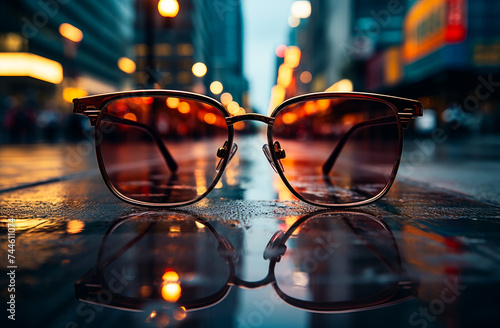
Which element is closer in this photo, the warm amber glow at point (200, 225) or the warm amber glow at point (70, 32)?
the warm amber glow at point (200, 225)

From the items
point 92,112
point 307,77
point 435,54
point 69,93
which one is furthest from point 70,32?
point 307,77

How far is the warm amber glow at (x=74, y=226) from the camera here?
7.36 ft

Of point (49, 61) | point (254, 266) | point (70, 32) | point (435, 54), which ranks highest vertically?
point (70, 32)

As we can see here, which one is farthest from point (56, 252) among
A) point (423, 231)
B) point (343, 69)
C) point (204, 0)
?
point (204, 0)

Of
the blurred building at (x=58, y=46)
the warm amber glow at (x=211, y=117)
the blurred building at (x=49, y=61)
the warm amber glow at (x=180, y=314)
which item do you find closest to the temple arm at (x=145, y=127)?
the warm amber glow at (x=211, y=117)

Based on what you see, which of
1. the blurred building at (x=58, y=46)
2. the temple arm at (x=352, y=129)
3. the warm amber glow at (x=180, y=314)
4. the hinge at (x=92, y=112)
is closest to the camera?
the warm amber glow at (x=180, y=314)

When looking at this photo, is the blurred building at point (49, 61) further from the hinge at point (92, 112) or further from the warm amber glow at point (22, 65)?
the hinge at point (92, 112)

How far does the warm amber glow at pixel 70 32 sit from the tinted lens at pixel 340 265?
4634cm

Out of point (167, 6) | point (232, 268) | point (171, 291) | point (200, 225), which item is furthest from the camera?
point (167, 6)

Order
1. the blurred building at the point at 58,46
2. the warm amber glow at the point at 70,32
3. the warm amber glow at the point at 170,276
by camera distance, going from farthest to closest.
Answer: the warm amber glow at the point at 70,32
the blurred building at the point at 58,46
the warm amber glow at the point at 170,276

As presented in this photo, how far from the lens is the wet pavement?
46.9 inches

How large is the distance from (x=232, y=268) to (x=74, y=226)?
3.84ft

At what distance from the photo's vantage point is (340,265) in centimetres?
164

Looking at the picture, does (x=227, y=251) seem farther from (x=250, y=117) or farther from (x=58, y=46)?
(x=58, y=46)
